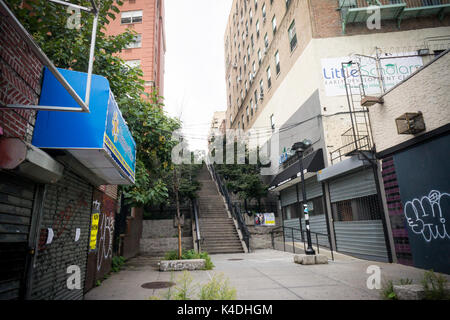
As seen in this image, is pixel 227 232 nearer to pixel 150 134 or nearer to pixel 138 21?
pixel 150 134

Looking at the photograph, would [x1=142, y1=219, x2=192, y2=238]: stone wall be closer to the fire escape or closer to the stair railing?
the stair railing

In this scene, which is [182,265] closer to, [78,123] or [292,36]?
[78,123]

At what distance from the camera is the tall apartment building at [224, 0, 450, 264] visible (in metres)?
10.8

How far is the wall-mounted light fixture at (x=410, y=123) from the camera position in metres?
7.86

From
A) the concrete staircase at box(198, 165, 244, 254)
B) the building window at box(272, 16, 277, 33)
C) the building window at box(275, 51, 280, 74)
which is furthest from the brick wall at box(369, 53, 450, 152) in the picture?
the building window at box(272, 16, 277, 33)

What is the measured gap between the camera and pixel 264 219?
18.9 meters

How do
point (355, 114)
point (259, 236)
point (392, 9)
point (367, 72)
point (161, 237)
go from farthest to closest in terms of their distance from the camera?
point (259, 236) → point (161, 237) → point (392, 9) → point (367, 72) → point (355, 114)

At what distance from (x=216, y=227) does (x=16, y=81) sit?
48.1ft

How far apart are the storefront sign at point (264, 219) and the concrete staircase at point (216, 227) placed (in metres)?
2.14

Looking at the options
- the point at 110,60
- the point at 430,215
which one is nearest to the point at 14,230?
the point at 110,60

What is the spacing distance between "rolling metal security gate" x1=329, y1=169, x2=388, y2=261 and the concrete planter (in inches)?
258

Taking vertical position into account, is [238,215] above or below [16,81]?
below

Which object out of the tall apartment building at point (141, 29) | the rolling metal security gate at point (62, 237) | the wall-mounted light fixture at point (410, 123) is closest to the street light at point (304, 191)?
the wall-mounted light fixture at point (410, 123)

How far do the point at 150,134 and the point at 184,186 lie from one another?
9866mm
